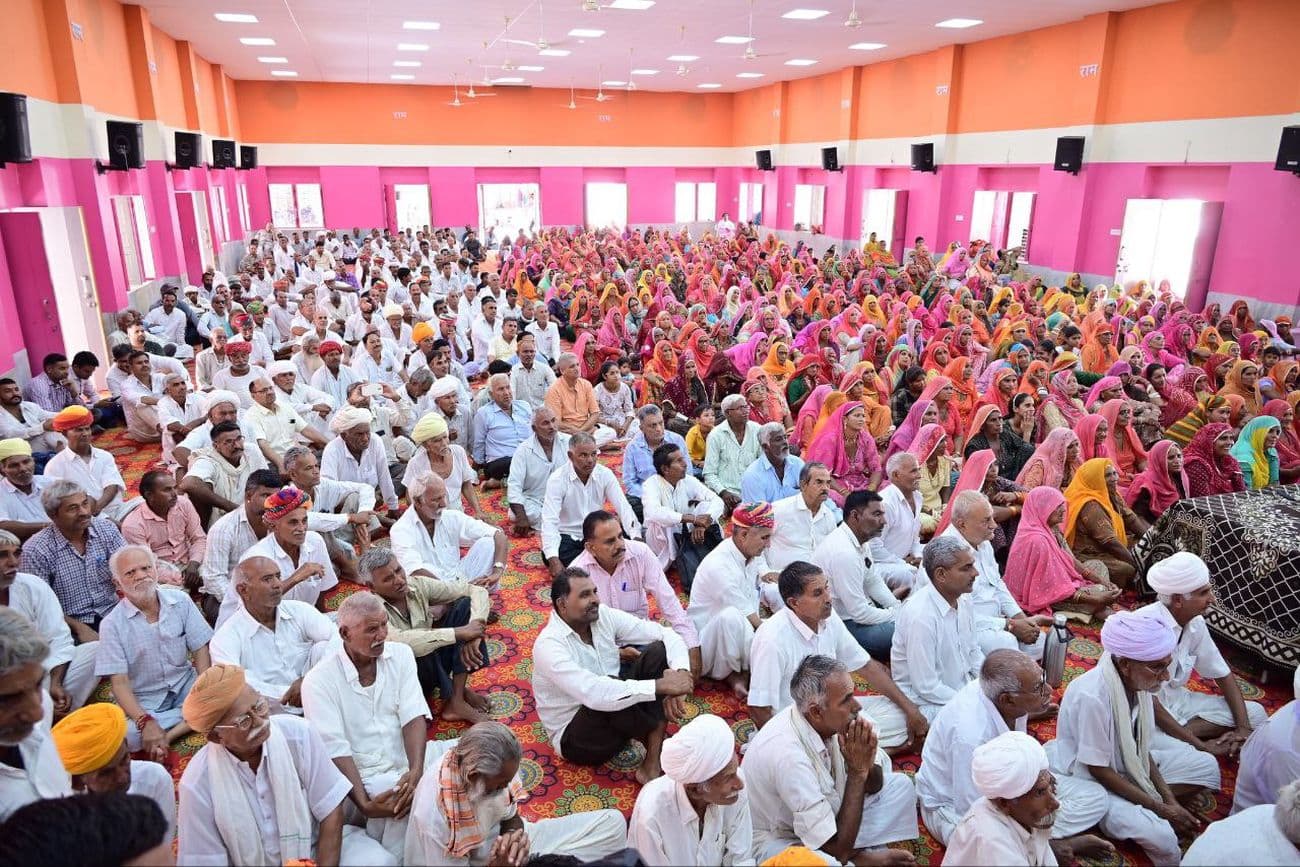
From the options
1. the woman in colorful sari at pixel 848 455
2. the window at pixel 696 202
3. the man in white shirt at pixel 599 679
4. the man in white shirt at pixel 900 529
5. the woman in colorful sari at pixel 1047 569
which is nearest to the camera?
the man in white shirt at pixel 599 679

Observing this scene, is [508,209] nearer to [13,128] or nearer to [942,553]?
[13,128]

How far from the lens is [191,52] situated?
14.4 m

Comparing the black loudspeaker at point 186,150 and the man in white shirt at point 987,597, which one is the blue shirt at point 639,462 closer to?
the man in white shirt at point 987,597

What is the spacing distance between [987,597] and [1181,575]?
2.80ft

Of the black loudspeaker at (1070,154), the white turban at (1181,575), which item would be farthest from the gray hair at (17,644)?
the black loudspeaker at (1070,154)

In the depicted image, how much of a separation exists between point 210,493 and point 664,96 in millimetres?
21286

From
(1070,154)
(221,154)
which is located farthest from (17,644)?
(221,154)

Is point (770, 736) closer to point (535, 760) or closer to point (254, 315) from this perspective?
point (535, 760)

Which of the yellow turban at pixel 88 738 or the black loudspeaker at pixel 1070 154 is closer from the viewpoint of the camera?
the yellow turban at pixel 88 738

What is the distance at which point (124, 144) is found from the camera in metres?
9.08

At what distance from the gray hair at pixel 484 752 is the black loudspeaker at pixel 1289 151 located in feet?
33.7

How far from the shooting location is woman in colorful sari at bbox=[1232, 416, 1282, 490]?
203 inches

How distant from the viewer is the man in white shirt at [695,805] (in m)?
2.26

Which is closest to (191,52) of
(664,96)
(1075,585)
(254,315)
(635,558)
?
(254,315)
